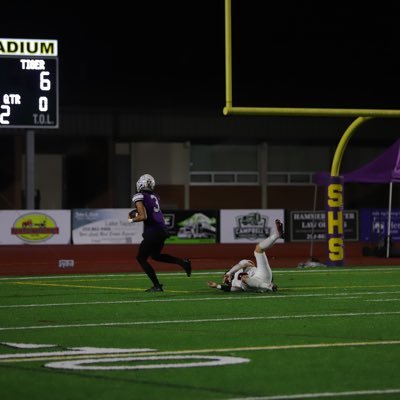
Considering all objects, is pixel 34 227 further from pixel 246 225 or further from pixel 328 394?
pixel 328 394

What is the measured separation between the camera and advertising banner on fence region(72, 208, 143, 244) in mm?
30281

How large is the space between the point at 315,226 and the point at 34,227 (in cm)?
749

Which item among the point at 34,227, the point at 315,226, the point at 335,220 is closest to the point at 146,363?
the point at 335,220

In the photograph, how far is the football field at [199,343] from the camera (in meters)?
7.68

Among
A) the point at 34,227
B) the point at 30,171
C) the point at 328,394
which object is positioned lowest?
the point at 328,394

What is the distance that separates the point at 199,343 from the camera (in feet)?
33.0

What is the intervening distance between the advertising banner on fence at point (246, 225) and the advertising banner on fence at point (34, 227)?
408cm

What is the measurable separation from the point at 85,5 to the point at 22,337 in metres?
35.6

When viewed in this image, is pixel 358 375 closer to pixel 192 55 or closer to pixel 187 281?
pixel 187 281

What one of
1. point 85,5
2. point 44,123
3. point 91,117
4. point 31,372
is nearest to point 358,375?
point 31,372

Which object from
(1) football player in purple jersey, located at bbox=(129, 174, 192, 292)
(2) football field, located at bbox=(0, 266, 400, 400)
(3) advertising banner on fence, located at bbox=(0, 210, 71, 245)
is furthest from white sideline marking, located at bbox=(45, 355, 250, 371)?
(3) advertising banner on fence, located at bbox=(0, 210, 71, 245)

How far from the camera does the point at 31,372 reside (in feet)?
27.3

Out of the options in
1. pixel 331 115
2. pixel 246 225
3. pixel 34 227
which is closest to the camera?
pixel 331 115

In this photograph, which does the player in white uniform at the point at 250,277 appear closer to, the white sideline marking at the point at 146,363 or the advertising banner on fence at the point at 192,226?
the white sideline marking at the point at 146,363
